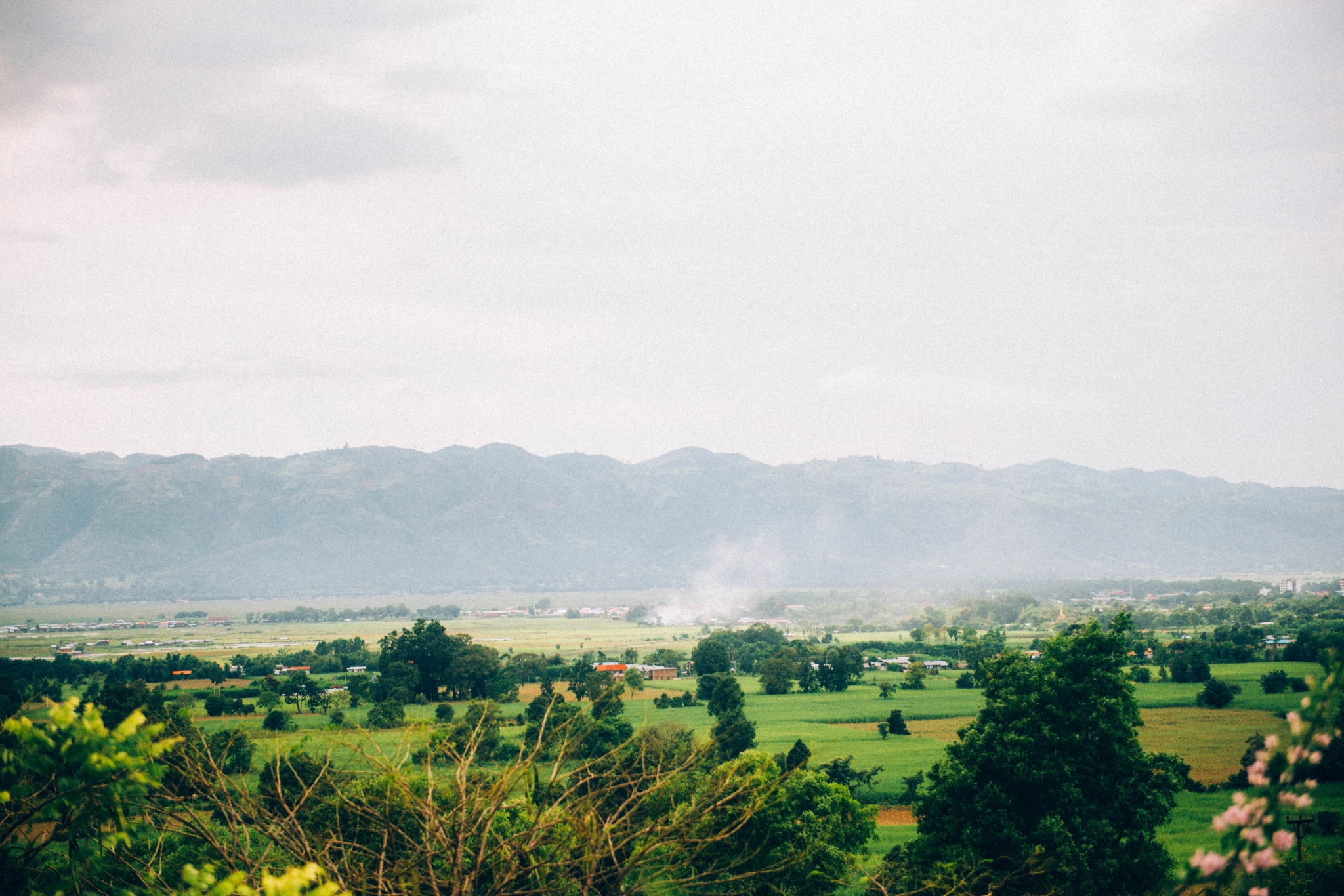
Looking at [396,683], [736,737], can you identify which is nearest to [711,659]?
[396,683]

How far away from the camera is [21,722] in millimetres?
5648

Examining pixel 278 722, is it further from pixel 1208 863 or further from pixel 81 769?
pixel 1208 863

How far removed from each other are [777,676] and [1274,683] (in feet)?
108

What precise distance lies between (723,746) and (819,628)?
101m

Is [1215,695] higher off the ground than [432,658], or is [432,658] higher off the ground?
[432,658]

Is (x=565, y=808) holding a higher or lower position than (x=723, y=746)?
higher

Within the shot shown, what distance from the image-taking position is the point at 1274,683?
51750 millimetres

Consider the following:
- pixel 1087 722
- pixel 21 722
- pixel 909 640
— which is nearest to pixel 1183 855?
pixel 1087 722

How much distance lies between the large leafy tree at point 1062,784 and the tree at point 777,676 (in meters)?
44.8

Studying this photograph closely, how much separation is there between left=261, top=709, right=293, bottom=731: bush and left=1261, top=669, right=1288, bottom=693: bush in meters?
56.4

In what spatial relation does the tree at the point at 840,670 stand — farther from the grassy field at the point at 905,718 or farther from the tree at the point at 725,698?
the tree at the point at 725,698

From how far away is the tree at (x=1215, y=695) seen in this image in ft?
163

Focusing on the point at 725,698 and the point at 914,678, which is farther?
the point at 914,678

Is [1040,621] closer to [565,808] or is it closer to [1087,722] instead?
[1087,722]
